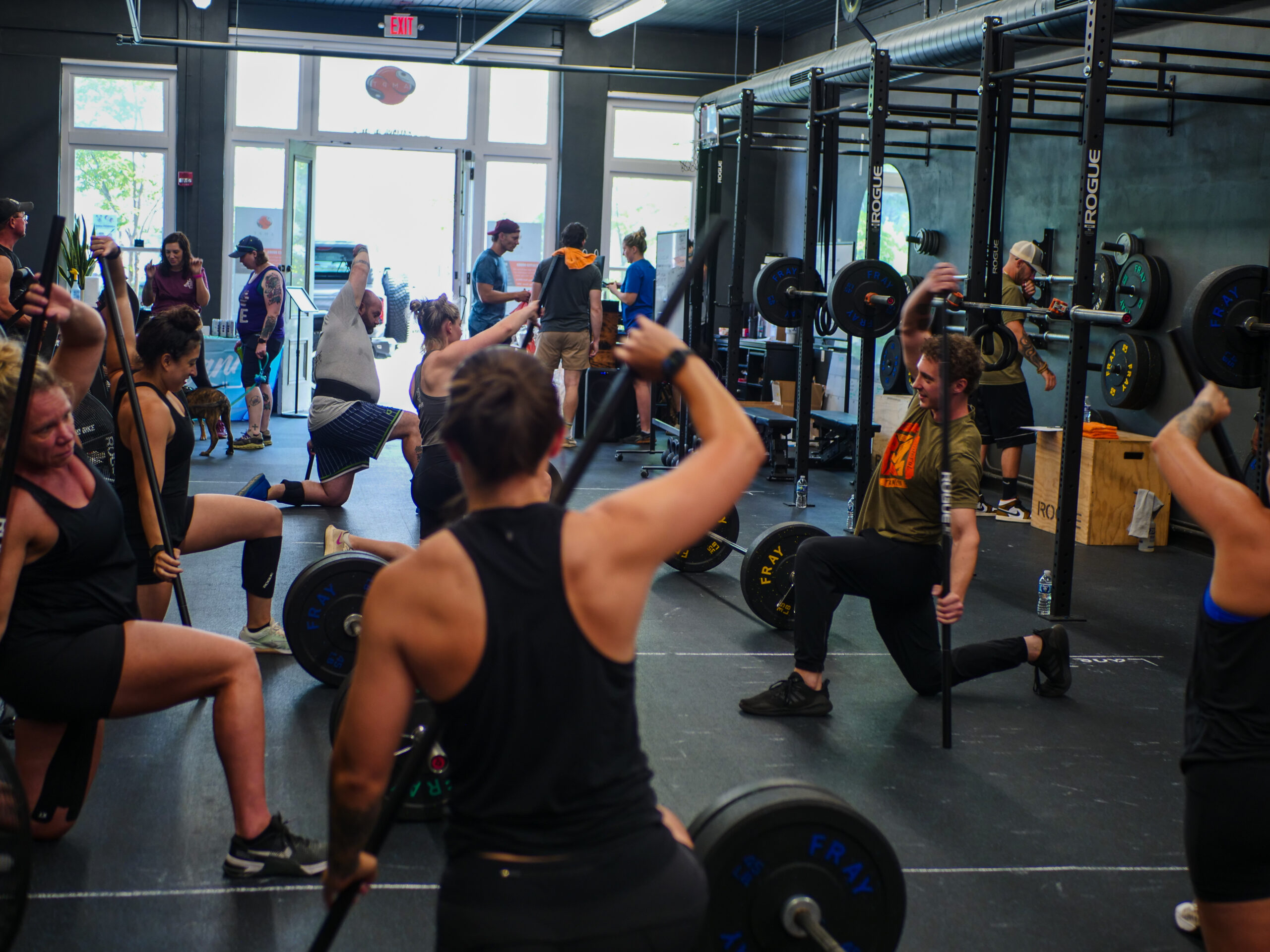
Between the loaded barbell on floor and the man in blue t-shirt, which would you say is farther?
the man in blue t-shirt

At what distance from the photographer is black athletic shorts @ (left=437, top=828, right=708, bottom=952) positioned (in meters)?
1.30

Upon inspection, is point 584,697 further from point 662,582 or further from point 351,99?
point 351,99

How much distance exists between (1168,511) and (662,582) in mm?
2991

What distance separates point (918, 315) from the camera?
343 centimetres

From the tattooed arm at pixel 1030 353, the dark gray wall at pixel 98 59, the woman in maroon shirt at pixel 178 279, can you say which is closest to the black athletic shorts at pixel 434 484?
→ the tattooed arm at pixel 1030 353

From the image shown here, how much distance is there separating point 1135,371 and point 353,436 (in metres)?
4.25

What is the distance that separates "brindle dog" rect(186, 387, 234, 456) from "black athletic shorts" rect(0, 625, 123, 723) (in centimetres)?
598

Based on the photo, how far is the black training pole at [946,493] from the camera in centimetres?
290

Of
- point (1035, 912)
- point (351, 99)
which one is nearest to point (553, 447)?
point (1035, 912)

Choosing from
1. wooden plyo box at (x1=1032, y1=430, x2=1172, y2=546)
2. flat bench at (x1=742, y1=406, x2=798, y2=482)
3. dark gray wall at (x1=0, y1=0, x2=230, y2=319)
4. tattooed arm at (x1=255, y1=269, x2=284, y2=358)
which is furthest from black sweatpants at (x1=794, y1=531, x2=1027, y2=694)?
dark gray wall at (x1=0, y1=0, x2=230, y2=319)

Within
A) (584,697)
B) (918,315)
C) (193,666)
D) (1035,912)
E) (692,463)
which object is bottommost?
(1035,912)

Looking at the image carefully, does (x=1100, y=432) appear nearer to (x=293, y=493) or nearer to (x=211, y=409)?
(x=293, y=493)

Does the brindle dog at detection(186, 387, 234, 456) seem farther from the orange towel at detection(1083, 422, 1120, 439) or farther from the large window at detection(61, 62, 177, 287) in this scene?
the orange towel at detection(1083, 422, 1120, 439)

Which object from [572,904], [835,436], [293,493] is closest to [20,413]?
[572,904]
